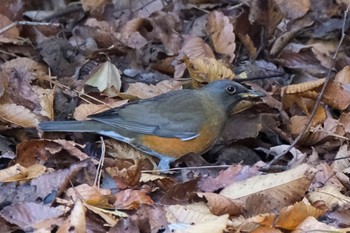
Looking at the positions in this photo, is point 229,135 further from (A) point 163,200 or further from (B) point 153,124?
(A) point 163,200

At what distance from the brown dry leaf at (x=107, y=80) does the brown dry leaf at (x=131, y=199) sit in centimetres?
146

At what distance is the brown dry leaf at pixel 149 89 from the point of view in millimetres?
6121

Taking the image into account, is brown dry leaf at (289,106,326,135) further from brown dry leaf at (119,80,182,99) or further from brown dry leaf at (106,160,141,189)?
brown dry leaf at (106,160,141,189)

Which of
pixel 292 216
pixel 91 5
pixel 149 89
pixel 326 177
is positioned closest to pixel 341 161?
pixel 326 177

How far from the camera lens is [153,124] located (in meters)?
5.62

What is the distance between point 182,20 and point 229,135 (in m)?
1.95

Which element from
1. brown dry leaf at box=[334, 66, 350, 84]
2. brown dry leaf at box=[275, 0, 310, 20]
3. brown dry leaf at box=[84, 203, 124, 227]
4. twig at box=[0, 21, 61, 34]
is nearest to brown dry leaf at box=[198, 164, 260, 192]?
brown dry leaf at box=[84, 203, 124, 227]

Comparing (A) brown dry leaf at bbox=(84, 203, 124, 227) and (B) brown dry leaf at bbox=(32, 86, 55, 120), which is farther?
(B) brown dry leaf at bbox=(32, 86, 55, 120)

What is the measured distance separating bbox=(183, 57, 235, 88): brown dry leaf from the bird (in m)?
0.56

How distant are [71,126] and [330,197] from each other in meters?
1.82

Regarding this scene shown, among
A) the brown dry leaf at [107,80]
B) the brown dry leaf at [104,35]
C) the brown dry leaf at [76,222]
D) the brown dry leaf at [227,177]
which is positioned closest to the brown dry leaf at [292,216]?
the brown dry leaf at [227,177]

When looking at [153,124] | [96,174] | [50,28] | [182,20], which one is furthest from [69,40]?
[96,174]

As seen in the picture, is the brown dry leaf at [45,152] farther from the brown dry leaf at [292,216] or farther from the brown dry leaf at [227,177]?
the brown dry leaf at [292,216]

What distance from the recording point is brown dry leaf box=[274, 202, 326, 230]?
14.8 ft
